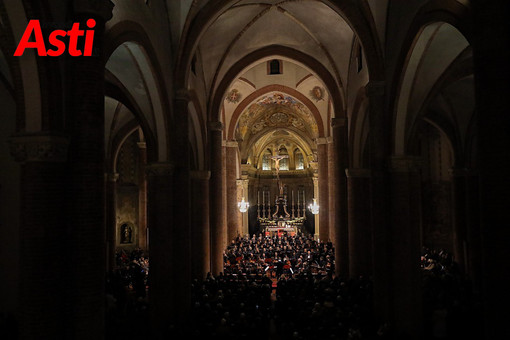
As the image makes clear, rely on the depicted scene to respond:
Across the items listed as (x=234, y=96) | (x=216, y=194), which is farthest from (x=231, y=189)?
(x=216, y=194)

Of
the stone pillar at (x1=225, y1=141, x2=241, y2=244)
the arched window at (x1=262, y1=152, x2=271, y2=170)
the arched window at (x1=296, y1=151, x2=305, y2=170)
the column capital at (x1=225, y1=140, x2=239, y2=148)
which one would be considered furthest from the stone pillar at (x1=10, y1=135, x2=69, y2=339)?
the arched window at (x1=296, y1=151, x2=305, y2=170)

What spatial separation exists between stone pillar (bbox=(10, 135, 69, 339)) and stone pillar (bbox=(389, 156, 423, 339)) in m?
7.56

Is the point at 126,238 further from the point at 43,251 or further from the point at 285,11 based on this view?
the point at 43,251

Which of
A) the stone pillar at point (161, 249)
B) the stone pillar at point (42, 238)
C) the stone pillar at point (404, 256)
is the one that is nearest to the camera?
the stone pillar at point (42, 238)

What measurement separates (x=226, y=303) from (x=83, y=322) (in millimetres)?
6268

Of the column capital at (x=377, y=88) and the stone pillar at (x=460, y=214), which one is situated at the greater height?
the column capital at (x=377, y=88)

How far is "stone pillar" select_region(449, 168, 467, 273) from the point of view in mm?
18625

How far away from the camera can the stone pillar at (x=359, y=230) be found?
1566cm

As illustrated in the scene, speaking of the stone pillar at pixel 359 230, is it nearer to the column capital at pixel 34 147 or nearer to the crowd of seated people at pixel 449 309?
the crowd of seated people at pixel 449 309

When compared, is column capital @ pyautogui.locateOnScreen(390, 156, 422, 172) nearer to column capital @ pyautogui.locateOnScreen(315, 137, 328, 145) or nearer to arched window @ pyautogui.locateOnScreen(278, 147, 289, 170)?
column capital @ pyautogui.locateOnScreen(315, 137, 328, 145)

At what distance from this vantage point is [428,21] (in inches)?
326

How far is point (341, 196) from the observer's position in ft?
59.9

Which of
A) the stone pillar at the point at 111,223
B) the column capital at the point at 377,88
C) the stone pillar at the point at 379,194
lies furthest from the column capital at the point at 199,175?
the column capital at the point at 377,88

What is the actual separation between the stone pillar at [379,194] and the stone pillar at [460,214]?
976 centimetres
